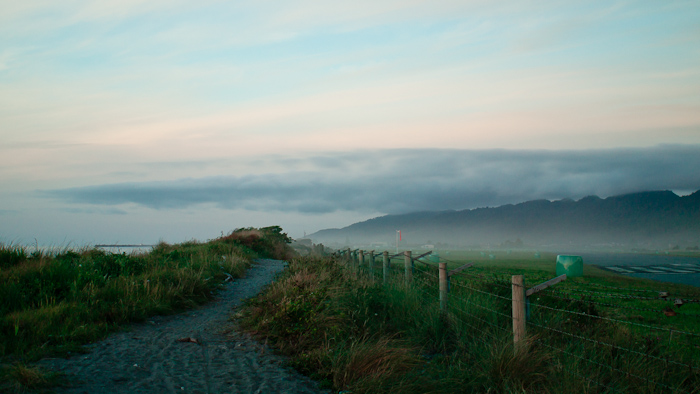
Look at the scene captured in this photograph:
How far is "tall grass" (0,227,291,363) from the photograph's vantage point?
18.7 feet

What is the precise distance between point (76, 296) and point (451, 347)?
651 centimetres

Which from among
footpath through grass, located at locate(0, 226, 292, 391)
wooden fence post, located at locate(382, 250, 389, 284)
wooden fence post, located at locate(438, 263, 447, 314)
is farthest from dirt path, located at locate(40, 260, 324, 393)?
wooden fence post, located at locate(382, 250, 389, 284)

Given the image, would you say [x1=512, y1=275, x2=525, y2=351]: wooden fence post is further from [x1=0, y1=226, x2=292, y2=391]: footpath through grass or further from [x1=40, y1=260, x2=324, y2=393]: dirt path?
[x1=0, y1=226, x2=292, y2=391]: footpath through grass

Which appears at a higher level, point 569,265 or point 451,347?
point 451,347

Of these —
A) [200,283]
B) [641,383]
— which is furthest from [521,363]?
[200,283]

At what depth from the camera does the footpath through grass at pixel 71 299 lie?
530cm

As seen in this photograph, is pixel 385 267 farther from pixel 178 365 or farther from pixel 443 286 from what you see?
pixel 178 365

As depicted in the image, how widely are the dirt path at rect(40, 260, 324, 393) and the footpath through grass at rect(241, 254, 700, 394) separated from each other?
15.2 inches

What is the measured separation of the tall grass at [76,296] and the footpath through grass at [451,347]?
203 cm

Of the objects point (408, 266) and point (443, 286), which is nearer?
point (443, 286)

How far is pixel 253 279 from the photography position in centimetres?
1416

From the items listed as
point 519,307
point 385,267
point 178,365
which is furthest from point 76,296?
point 385,267

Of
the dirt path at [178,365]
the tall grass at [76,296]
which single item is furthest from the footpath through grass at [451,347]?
the tall grass at [76,296]

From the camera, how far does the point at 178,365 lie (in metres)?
5.30
